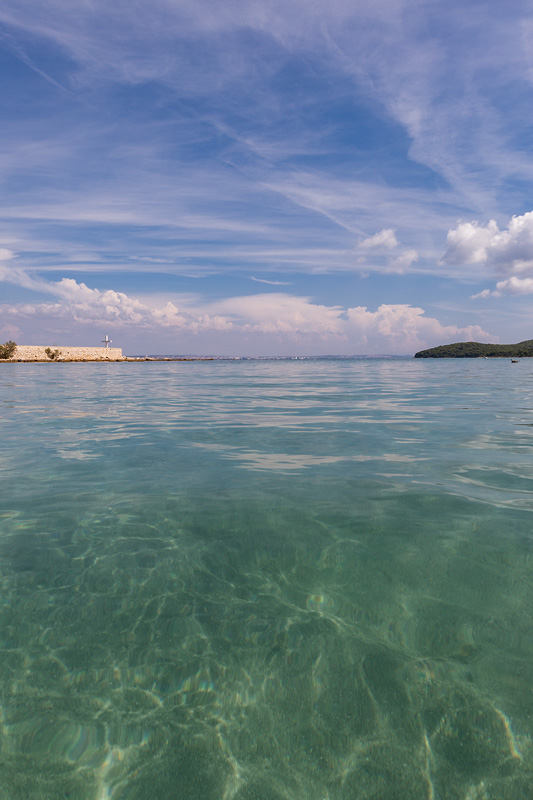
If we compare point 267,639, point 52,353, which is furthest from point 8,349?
point 267,639

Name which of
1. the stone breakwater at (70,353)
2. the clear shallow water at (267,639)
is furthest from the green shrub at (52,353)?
the clear shallow water at (267,639)

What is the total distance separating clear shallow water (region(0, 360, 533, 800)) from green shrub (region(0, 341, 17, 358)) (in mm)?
157596

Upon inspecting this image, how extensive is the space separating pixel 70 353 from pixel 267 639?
177m

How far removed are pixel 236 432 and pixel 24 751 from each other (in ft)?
40.2

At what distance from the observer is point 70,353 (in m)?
163

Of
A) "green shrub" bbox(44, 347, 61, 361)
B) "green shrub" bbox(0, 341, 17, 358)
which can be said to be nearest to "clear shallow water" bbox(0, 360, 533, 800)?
"green shrub" bbox(0, 341, 17, 358)

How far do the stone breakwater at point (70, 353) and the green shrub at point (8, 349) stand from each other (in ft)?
4.96

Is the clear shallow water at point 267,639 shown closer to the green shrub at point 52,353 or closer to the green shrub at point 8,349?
the green shrub at point 8,349

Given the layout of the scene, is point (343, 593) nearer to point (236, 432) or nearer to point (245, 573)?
point (245, 573)

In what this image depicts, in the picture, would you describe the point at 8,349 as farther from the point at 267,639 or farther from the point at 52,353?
the point at 267,639

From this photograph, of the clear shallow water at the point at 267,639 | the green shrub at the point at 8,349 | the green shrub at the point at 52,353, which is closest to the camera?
the clear shallow water at the point at 267,639

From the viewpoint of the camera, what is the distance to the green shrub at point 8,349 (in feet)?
467

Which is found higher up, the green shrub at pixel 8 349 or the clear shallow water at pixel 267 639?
the green shrub at pixel 8 349

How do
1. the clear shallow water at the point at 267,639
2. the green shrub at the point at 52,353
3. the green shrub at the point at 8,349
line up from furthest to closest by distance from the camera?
the green shrub at the point at 52,353
the green shrub at the point at 8,349
the clear shallow water at the point at 267,639
